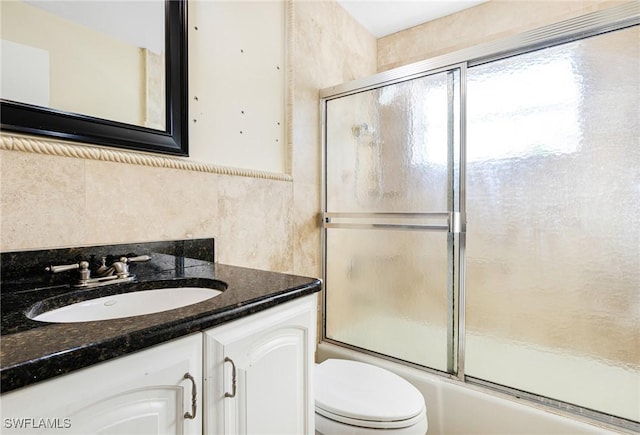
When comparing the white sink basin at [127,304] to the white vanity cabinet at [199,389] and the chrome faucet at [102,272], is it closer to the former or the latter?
the chrome faucet at [102,272]

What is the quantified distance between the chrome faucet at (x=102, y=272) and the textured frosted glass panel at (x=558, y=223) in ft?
4.23

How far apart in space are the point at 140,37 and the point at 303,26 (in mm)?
936

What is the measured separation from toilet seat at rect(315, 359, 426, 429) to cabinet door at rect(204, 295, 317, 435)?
264 mm

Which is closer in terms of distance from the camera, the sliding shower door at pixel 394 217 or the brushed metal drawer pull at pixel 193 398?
the brushed metal drawer pull at pixel 193 398

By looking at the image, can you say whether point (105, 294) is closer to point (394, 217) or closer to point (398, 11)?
point (394, 217)

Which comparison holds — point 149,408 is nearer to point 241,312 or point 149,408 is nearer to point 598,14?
point 241,312

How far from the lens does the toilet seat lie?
3.39ft

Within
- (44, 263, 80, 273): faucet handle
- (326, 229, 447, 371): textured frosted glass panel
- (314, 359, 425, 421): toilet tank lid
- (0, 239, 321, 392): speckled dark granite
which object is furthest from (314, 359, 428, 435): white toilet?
(44, 263, 80, 273): faucet handle

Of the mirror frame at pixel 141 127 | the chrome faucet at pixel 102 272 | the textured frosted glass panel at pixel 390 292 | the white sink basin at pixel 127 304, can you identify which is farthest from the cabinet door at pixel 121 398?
the textured frosted glass panel at pixel 390 292

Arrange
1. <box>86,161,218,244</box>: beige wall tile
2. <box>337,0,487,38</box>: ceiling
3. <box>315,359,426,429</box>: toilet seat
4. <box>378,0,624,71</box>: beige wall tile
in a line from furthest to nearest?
1. <box>337,0,487,38</box>: ceiling
2. <box>378,0,624,71</box>: beige wall tile
3. <box>315,359,426,429</box>: toilet seat
4. <box>86,161,218,244</box>: beige wall tile

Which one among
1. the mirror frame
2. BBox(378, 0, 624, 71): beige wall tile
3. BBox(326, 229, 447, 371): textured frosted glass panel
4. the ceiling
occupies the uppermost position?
the ceiling

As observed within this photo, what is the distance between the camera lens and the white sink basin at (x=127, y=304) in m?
0.76

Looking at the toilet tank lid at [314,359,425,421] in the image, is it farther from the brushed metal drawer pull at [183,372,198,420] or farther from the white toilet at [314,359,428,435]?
the brushed metal drawer pull at [183,372,198,420]

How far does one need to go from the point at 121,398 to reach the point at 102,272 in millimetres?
500
